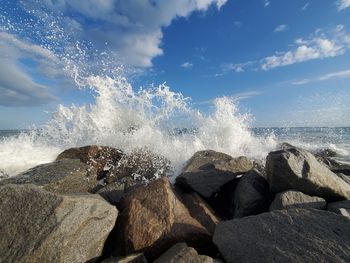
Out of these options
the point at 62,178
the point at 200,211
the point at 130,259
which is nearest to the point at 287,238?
the point at 200,211

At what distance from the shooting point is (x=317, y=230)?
9.95 feet

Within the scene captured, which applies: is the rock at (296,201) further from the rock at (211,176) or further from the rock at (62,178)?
the rock at (62,178)

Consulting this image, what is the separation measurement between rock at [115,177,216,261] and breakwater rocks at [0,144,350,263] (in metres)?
0.01

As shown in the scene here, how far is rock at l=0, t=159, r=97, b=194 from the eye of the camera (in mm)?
4934

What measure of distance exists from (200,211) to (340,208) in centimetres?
166

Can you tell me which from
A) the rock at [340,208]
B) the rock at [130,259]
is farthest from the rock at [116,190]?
the rock at [340,208]

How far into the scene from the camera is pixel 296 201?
3.97 meters

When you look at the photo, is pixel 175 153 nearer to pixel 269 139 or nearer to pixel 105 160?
pixel 105 160

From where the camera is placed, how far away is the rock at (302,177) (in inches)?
167

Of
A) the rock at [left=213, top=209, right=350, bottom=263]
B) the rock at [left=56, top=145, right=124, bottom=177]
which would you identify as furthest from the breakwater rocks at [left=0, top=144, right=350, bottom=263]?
the rock at [left=56, top=145, right=124, bottom=177]

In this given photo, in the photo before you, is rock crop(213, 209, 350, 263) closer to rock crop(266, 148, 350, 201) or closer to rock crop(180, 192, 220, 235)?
rock crop(180, 192, 220, 235)

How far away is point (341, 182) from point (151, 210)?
277cm

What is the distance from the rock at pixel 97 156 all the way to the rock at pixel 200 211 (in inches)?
116

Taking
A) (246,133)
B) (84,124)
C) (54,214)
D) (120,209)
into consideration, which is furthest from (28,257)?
(246,133)
